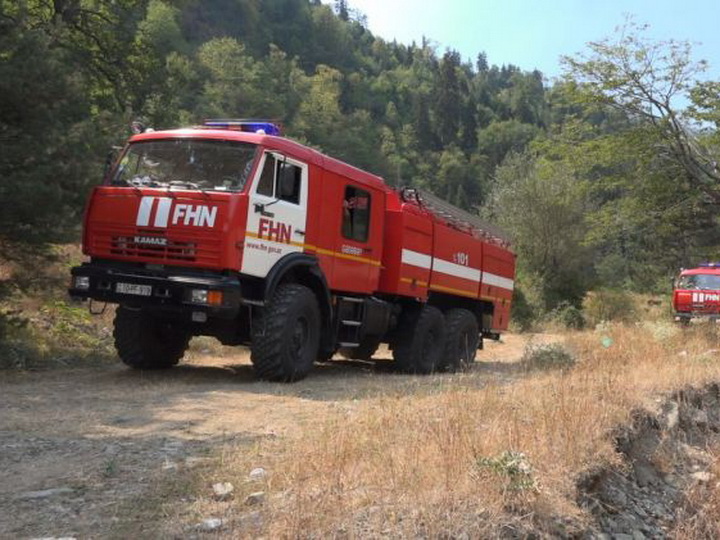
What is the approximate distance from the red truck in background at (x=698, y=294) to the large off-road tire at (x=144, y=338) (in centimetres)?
2022

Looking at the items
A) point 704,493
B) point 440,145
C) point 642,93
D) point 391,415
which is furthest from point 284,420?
point 440,145

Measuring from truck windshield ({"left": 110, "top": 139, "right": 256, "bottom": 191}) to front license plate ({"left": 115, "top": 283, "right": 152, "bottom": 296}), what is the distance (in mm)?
1237

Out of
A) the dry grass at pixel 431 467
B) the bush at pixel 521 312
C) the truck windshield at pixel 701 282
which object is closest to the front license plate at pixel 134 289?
the dry grass at pixel 431 467

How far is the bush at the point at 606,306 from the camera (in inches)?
1367

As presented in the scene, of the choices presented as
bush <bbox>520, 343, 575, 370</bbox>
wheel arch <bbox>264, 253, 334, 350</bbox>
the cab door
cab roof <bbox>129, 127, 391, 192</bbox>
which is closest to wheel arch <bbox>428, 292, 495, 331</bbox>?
bush <bbox>520, 343, 575, 370</bbox>

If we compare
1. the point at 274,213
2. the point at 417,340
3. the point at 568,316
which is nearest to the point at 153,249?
the point at 274,213

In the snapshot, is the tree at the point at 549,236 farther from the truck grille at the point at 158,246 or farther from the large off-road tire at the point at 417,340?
the truck grille at the point at 158,246

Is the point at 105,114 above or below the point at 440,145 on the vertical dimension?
below

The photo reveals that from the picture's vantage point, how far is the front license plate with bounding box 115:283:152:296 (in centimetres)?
830

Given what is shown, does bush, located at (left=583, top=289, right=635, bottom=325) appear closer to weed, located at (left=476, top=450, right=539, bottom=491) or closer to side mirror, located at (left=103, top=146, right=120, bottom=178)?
side mirror, located at (left=103, top=146, right=120, bottom=178)

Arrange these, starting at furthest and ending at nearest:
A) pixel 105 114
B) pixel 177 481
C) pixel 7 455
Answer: pixel 105 114
pixel 7 455
pixel 177 481

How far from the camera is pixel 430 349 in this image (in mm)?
12922

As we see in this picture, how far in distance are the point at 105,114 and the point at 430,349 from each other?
756 centimetres

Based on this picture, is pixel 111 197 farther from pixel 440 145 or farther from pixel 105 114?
pixel 440 145
